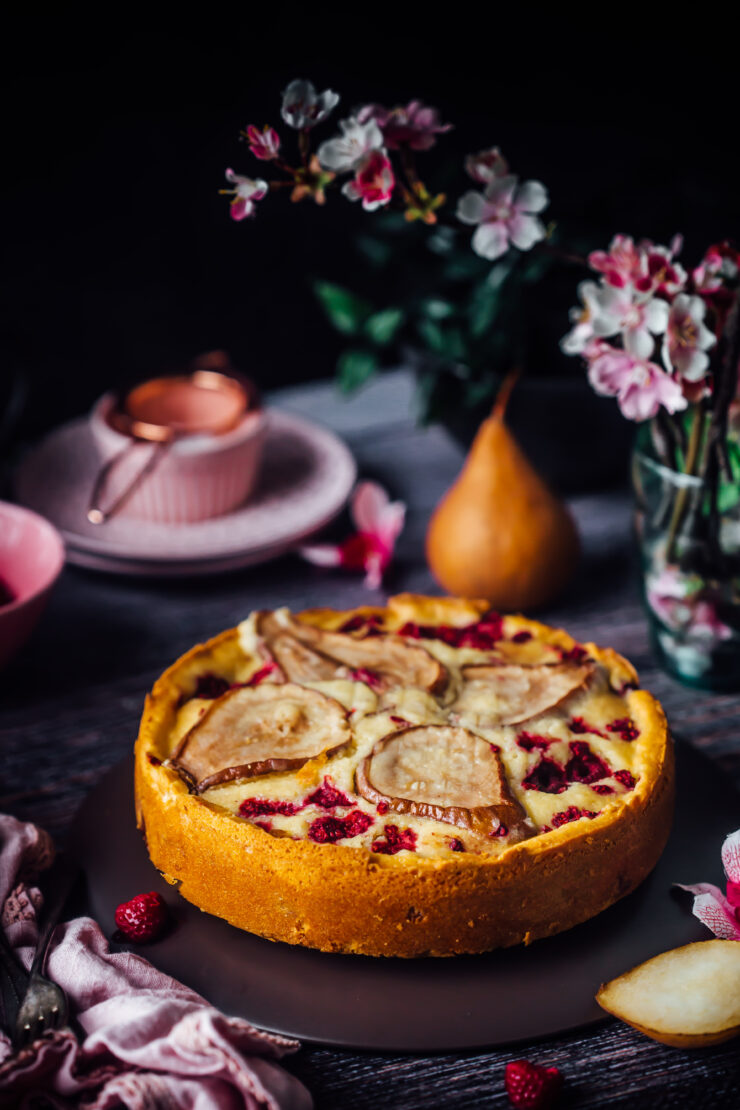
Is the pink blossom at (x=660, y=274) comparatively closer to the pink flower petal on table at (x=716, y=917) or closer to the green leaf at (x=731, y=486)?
the green leaf at (x=731, y=486)

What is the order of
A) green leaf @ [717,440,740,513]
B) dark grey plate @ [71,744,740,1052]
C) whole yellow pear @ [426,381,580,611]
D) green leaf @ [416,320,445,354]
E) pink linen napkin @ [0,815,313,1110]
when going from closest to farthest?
pink linen napkin @ [0,815,313,1110], dark grey plate @ [71,744,740,1052], green leaf @ [717,440,740,513], whole yellow pear @ [426,381,580,611], green leaf @ [416,320,445,354]

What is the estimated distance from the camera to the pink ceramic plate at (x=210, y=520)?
2.53 meters

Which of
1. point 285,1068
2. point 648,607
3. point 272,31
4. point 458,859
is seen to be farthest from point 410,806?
point 272,31

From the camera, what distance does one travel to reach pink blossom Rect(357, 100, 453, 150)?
178 centimetres

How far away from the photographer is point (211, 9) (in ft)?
8.88

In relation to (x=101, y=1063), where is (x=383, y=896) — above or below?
above

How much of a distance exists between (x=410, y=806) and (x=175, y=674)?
0.53 metres

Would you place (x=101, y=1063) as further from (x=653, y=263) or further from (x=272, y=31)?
(x=272, y=31)

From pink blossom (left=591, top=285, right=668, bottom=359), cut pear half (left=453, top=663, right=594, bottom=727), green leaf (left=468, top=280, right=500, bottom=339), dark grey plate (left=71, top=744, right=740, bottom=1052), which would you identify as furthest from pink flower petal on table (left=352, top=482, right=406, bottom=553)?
dark grey plate (left=71, top=744, right=740, bottom=1052)

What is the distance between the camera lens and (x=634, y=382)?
180cm

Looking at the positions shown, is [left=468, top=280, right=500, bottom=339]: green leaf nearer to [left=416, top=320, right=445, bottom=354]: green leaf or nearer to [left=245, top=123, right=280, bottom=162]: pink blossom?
[left=416, top=320, right=445, bottom=354]: green leaf

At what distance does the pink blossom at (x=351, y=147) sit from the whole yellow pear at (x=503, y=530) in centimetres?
76

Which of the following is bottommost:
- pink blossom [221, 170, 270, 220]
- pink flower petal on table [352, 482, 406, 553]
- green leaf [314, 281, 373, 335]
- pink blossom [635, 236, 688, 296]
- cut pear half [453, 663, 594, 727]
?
pink flower petal on table [352, 482, 406, 553]

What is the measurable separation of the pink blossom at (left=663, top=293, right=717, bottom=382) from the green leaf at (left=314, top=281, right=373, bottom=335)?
1.09 m
